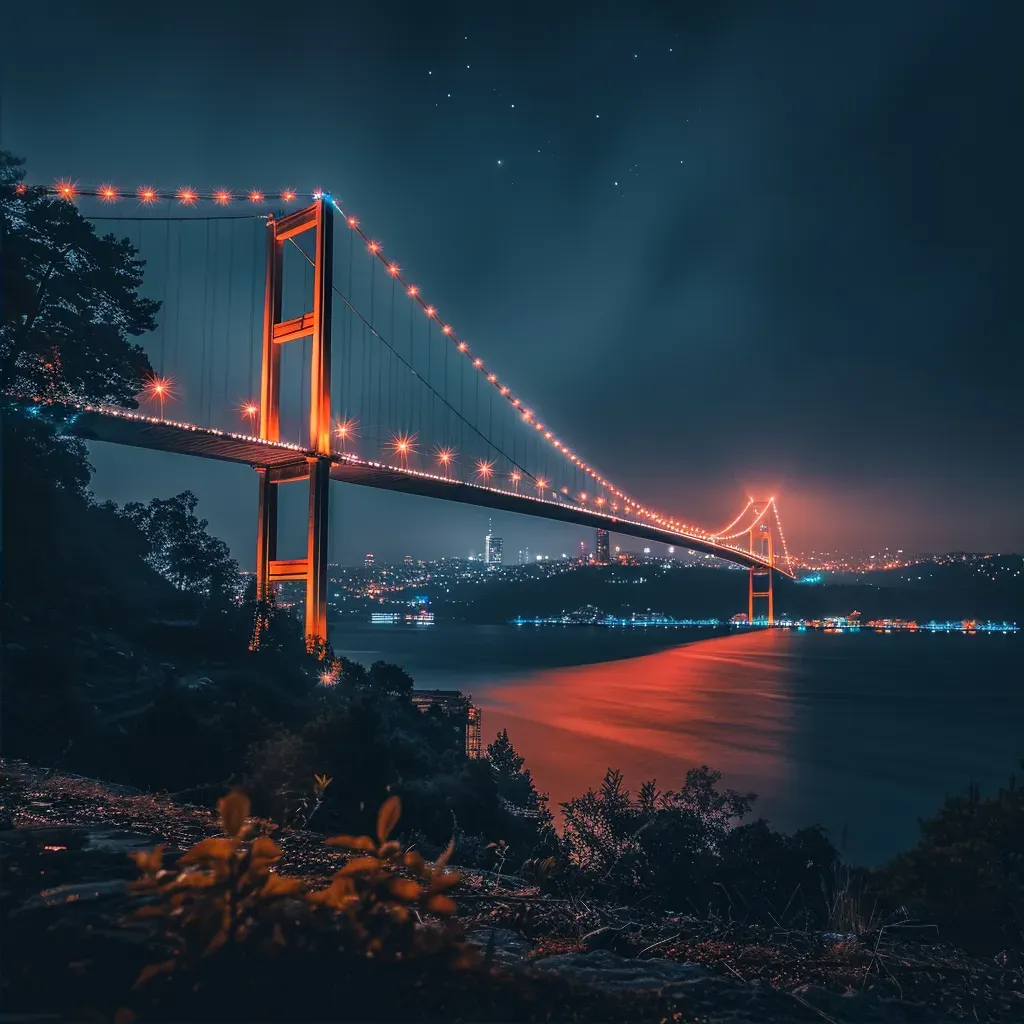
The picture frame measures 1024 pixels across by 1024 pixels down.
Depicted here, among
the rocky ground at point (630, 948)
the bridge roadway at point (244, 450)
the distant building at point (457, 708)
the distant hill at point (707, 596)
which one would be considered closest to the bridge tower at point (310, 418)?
the bridge roadway at point (244, 450)

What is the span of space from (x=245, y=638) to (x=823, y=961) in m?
20.3

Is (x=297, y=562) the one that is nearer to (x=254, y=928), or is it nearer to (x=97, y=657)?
(x=97, y=657)

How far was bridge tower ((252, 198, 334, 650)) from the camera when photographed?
2256 centimetres

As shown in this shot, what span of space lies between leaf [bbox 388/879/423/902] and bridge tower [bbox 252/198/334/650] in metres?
21.2

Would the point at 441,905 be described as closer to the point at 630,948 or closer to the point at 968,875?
the point at 630,948

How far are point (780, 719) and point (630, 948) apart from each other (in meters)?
39.0

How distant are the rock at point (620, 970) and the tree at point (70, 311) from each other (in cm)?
1250

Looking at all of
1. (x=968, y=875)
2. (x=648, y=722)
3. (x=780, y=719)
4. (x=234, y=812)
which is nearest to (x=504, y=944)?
(x=234, y=812)

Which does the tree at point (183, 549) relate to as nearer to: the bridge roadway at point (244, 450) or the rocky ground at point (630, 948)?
the bridge roadway at point (244, 450)

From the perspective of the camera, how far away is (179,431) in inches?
818

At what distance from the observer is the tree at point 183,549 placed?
2694 centimetres

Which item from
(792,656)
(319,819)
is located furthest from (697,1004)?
(792,656)

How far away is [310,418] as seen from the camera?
78.6 feet

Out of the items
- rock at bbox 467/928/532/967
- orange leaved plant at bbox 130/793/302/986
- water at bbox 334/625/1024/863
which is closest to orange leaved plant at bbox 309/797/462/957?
orange leaved plant at bbox 130/793/302/986
